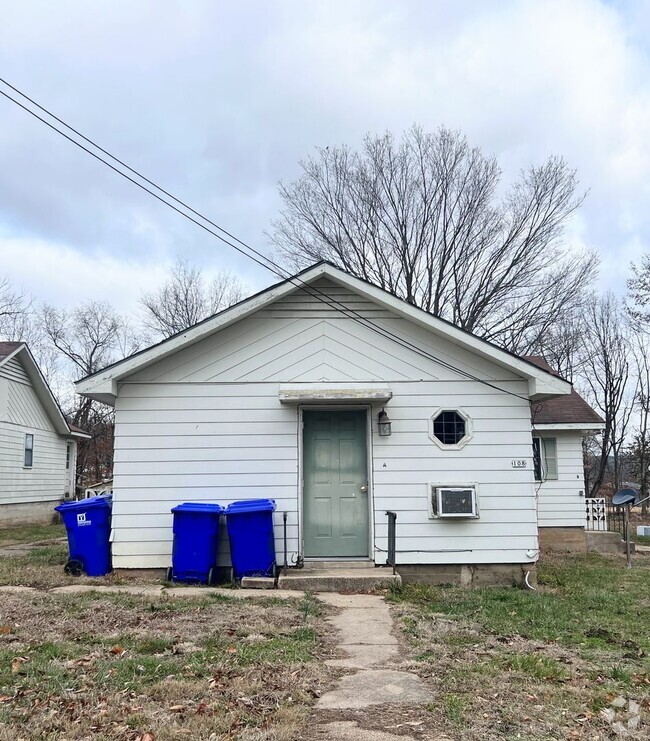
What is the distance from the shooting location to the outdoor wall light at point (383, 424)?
29.7 feet

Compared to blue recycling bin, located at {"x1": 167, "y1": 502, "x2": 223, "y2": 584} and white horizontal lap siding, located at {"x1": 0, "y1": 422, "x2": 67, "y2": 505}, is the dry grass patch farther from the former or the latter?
white horizontal lap siding, located at {"x1": 0, "y1": 422, "x2": 67, "y2": 505}

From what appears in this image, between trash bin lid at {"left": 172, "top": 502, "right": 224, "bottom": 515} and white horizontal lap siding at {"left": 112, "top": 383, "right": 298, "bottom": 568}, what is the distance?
0.27 m

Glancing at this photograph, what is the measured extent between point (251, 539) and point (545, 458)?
9675 millimetres

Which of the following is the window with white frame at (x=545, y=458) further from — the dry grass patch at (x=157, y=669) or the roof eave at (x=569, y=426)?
the dry grass patch at (x=157, y=669)

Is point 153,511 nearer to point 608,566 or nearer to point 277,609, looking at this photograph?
point 277,609

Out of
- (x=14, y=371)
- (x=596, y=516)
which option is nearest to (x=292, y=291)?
(x=596, y=516)

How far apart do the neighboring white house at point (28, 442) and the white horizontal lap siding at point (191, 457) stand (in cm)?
1144

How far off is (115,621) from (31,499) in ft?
55.7

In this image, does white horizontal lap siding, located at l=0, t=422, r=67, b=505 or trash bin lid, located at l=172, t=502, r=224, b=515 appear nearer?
trash bin lid, located at l=172, t=502, r=224, b=515

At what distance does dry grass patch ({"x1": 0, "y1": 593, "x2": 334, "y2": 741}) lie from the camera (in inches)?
146

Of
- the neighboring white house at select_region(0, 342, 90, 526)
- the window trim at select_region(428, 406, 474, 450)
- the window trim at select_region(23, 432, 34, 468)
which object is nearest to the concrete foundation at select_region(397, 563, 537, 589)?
the window trim at select_region(428, 406, 474, 450)

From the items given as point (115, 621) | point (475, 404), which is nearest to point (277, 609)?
point (115, 621)

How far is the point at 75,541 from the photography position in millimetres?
8945

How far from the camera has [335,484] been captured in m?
9.30
